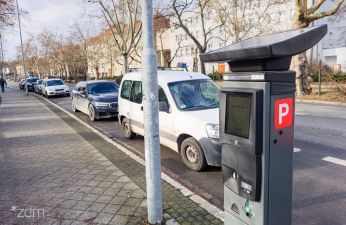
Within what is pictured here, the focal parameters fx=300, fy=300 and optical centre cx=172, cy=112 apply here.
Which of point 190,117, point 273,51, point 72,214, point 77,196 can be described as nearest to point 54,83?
point 190,117

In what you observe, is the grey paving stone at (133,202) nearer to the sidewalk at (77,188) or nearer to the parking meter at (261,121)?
the sidewalk at (77,188)

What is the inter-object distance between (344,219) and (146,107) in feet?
8.92

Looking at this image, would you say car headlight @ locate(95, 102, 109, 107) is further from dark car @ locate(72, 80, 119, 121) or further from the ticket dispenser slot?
the ticket dispenser slot

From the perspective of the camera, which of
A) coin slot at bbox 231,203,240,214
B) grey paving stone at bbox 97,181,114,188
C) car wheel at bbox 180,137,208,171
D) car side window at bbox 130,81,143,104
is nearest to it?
coin slot at bbox 231,203,240,214

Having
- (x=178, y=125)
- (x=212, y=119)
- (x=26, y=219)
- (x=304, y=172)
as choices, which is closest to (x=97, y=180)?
(x=26, y=219)

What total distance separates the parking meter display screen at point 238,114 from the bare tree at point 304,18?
15302mm

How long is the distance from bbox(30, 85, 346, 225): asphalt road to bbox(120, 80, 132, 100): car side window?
47.8 inches

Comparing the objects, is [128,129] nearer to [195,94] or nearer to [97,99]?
[195,94]

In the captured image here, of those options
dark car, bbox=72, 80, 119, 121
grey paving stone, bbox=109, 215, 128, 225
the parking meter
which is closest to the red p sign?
the parking meter

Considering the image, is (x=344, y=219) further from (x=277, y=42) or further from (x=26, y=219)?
(x=26, y=219)

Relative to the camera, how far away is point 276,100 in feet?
7.48

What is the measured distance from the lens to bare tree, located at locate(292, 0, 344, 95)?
16.0 m

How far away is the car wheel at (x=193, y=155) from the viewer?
17.4 ft

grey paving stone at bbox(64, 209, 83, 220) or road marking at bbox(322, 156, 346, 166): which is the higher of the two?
road marking at bbox(322, 156, 346, 166)
